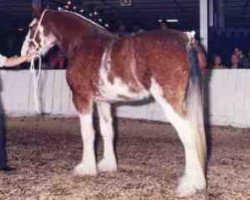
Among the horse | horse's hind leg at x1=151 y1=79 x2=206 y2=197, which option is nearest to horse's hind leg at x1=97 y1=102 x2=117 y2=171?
the horse

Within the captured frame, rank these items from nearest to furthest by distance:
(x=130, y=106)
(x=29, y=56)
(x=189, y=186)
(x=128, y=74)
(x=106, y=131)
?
(x=189, y=186) < (x=128, y=74) < (x=29, y=56) < (x=106, y=131) < (x=130, y=106)

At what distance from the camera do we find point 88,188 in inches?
234

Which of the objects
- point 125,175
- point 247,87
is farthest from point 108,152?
point 247,87

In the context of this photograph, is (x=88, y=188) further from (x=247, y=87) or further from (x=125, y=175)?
(x=247, y=87)

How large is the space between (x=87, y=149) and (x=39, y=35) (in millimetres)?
1705

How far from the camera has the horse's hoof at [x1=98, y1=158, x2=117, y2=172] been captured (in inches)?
272

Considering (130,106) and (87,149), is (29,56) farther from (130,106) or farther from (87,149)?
(130,106)

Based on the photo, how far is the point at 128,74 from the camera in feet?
19.9

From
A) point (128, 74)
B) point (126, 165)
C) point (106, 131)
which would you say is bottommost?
point (126, 165)

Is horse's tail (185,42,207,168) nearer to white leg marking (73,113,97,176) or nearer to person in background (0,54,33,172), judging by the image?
white leg marking (73,113,97,176)

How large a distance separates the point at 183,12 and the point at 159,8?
2.13 metres

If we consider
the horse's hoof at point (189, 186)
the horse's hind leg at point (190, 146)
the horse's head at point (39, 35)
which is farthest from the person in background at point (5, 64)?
the horse's hoof at point (189, 186)

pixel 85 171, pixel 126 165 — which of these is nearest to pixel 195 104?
pixel 85 171

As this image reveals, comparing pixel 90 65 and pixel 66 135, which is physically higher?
pixel 90 65
